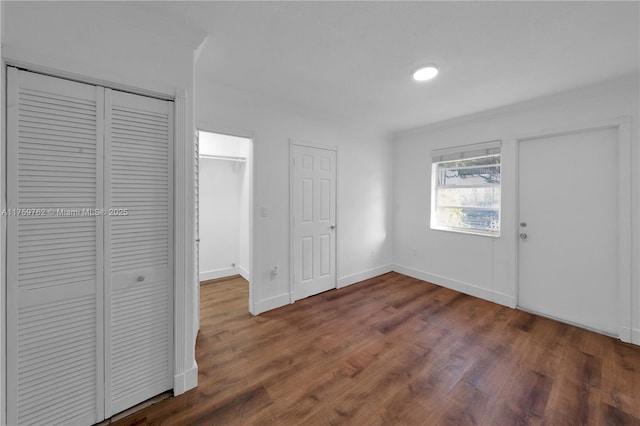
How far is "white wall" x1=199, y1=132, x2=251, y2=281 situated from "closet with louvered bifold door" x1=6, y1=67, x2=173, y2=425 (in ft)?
7.39

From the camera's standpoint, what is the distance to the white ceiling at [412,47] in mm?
1529

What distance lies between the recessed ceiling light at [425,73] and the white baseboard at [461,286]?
9.13 feet

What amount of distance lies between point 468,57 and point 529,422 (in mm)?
2568

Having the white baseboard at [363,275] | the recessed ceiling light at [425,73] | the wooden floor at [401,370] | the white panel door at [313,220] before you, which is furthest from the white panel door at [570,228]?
the white panel door at [313,220]

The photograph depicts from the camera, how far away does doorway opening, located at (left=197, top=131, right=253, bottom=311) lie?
3.91m

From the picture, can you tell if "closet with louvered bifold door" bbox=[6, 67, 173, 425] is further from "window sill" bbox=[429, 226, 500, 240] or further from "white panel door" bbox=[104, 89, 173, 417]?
"window sill" bbox=[429, 226, 500, 240]

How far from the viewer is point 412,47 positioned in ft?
6.19

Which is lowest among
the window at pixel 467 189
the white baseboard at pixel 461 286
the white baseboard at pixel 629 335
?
the white baseboard at pixel 629 335

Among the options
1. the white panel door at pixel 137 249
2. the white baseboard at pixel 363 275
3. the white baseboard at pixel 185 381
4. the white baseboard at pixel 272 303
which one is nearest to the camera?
the white panel door at pixel 137 249

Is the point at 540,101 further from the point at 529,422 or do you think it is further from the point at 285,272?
the point at 285,272

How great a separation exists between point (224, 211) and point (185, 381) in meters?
2.77

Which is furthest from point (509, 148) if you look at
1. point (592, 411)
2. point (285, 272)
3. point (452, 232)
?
point (285, 272)

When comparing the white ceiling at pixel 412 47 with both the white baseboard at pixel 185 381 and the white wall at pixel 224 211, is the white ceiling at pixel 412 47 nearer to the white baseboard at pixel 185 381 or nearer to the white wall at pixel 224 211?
the white wall at pixel 224 211

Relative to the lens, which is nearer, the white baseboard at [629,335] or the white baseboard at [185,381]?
the white baseboard at [185,381]
